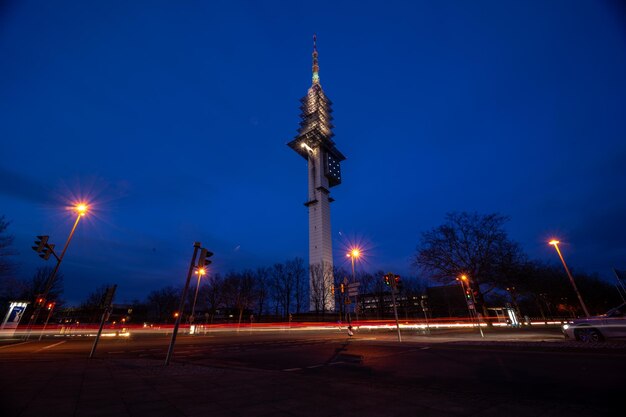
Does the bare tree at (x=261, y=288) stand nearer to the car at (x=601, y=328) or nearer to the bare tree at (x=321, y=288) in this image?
the bare tree at (x=321, y=288)

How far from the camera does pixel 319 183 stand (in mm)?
97812

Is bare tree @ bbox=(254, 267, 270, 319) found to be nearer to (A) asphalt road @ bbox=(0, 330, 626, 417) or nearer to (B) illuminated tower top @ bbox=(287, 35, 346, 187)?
(B) illuminated tower top @ bbox=(287, 35, 346, 187)

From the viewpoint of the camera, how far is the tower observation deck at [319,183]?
70.2 m

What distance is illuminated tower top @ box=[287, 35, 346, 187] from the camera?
360ft

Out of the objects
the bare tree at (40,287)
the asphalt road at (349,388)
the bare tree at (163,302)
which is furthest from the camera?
the bare tree at (163,302)

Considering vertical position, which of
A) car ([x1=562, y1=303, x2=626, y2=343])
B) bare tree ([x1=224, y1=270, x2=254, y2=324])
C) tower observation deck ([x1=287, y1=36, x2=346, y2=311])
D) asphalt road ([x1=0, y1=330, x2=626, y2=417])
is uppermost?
tower observation deck ([x1=287, y1=36, x2=346, y2=311])

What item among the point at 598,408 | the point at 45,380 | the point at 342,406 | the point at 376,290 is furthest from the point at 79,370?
the point at 376,290

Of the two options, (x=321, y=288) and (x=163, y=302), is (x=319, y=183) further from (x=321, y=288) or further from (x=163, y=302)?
(x=163, y=302)

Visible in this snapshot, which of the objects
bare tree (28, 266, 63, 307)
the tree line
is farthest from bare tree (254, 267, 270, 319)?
bare tree (28, 266, 63, 307)

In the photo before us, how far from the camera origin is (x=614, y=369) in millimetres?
6375

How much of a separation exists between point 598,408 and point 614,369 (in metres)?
3.85

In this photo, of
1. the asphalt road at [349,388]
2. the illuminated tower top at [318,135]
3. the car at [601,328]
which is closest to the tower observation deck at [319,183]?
the illuminated tower top at [318,135]

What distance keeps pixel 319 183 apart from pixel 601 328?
288ft

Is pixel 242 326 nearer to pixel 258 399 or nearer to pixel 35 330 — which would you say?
pixel 35 330
